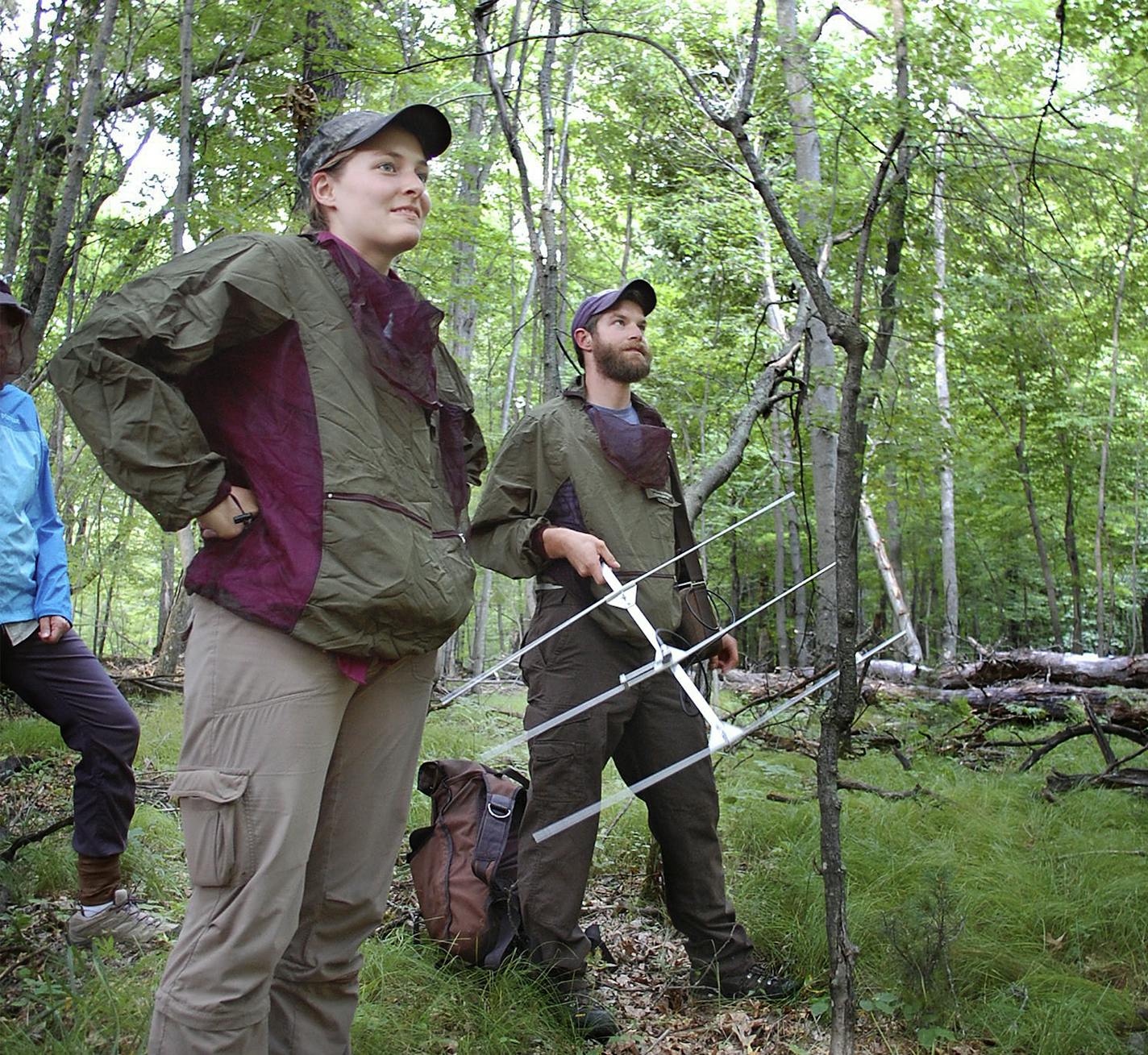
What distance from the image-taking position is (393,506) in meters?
1.91

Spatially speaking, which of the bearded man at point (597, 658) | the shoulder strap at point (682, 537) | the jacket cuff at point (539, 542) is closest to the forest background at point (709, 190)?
the shoulder strap at point (682, 537)

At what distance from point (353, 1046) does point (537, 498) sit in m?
1.72

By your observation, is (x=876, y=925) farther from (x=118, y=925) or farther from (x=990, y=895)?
(x=118, y=925)

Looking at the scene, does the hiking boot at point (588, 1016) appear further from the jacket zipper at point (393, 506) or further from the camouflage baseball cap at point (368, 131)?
the camouflage baseball cap at point (368, 131)

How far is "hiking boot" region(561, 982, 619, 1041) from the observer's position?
279cm

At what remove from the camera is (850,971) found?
2.34 meters

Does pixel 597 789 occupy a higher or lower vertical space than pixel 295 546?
lower

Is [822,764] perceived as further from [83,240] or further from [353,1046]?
[83,240]

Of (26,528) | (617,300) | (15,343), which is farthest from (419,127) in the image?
(26,528)

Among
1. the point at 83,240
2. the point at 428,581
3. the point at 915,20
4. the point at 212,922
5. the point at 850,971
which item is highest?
the point at 915,20

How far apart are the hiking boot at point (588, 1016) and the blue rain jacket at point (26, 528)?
202 cm

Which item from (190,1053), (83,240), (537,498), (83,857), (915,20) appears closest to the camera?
(190,1053)

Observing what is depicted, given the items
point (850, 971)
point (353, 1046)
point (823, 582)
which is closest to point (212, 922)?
point (353, 1046)

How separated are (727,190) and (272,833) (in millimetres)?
13750
